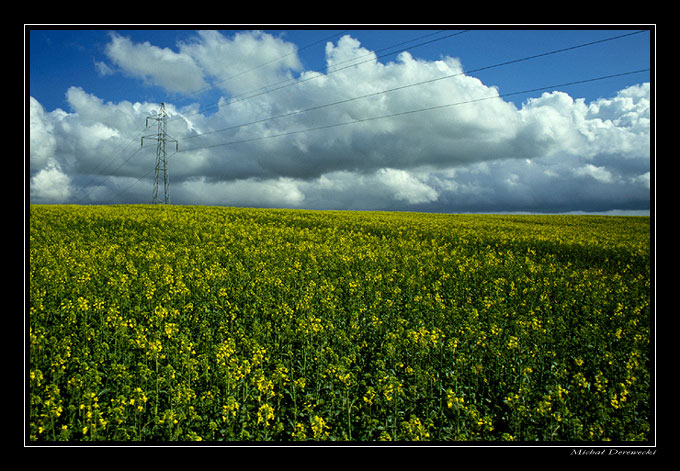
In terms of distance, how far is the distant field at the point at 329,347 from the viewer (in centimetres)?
391

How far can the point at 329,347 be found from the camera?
5.49 meters

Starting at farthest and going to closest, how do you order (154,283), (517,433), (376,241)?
1. (376,241)
2. (154,283)
3. (517,433)

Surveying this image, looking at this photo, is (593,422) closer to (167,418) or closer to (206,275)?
(167,418)

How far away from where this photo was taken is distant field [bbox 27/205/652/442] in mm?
3910

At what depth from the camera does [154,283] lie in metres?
8.44

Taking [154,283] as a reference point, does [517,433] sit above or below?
below

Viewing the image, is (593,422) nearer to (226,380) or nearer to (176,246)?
(226,380)
